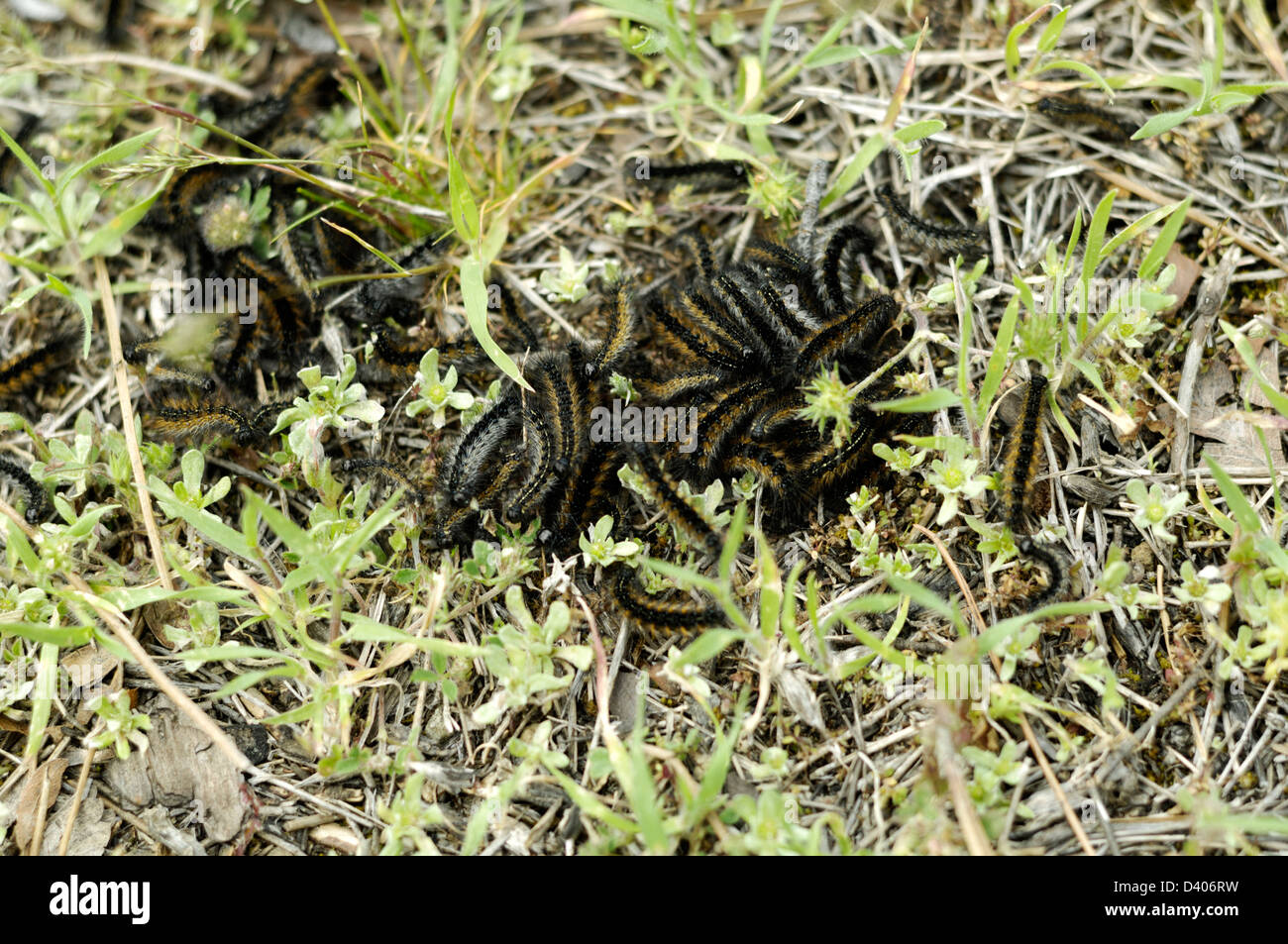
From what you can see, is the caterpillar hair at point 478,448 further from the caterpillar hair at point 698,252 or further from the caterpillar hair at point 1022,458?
the caterpillar hair at point 1022,458

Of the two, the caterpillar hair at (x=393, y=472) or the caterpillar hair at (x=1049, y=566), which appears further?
the caterpillar hair at (x=393, y=472)

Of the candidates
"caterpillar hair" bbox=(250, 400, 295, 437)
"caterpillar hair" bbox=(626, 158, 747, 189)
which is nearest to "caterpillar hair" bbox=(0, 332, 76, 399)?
"caterpillar hair" bbox=(250, 400, 295, 437)

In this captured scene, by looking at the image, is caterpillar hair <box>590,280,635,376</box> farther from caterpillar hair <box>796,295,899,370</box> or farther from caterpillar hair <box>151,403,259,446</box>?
caterpillar hair <box>151,403,259,446</box>

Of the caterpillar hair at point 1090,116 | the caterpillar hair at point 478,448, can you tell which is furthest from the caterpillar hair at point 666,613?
the caterpillar hair at point 1090,116

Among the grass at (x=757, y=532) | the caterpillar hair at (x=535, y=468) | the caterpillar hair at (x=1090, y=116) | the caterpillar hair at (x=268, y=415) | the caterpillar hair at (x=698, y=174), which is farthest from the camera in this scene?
the caterpillar hair at (x=698, y=174)

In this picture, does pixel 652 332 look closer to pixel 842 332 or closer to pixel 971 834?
pixel 842 332

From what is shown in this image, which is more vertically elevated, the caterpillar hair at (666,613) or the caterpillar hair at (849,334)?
the caterpillar hair at (849,334)
